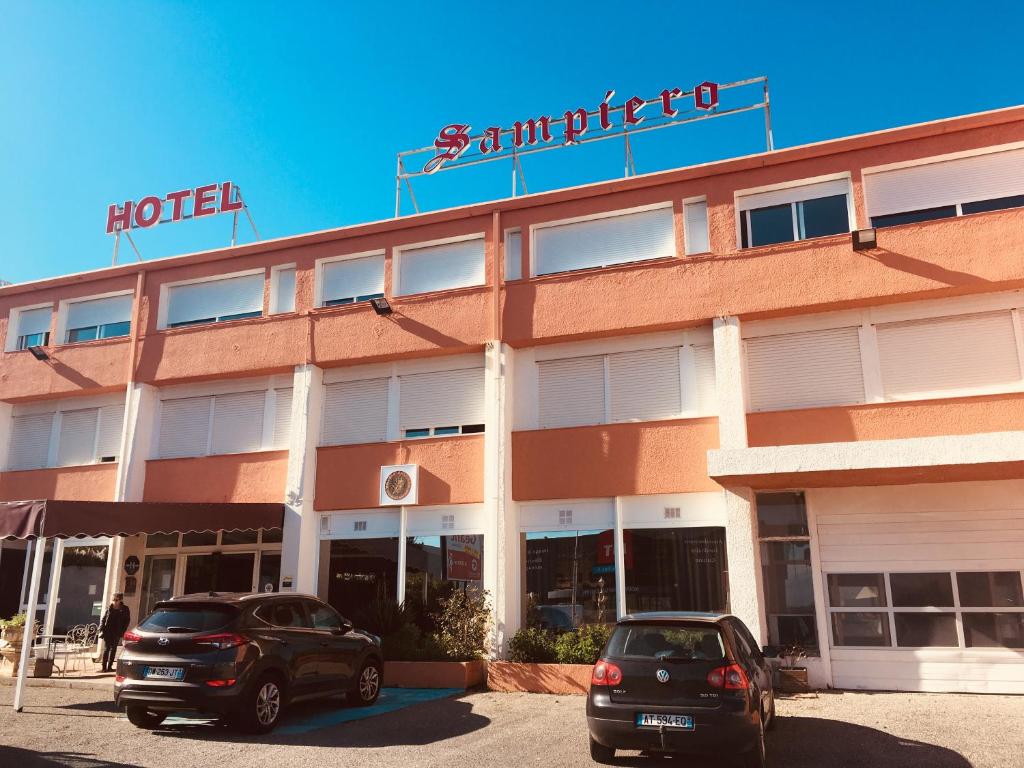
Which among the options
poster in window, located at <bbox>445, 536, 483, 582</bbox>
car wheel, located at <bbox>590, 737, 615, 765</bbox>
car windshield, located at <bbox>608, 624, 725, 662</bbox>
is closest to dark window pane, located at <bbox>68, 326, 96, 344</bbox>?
poster in window, located at <bbox>445, 536, 483, 582</bbox>

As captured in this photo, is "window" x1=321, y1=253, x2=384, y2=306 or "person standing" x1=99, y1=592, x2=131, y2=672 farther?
"window" x1=321, y1=253, x2=384, y2=306

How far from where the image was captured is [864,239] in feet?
45.3

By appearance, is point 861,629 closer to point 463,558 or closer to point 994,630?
point 994,630

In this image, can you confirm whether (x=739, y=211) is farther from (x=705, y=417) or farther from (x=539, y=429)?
(x=539, y=429)

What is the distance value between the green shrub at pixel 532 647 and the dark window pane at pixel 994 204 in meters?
9.98

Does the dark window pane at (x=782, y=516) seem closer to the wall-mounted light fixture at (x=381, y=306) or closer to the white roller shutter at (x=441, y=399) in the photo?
the white roller shutter at (x=441, y=399)

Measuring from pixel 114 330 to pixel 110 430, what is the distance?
7.99 ft

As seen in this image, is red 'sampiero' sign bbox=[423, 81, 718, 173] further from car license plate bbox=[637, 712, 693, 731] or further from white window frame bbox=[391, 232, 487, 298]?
car license plate bbox=[637, 712, 693, 731]

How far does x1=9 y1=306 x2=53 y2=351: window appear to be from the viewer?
20891 millimetres

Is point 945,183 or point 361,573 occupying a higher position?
point 945,183

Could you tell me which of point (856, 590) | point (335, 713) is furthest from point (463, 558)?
point (856, 590)

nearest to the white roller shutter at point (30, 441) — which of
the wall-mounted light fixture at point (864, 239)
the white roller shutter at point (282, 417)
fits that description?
the white roller shutter at point (282, 417)

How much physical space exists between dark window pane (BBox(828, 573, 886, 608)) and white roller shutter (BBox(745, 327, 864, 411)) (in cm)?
280

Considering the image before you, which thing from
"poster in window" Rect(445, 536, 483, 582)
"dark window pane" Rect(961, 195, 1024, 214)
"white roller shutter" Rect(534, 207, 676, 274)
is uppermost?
"white roller shutter" Rect(534, 207, 676, 274)
